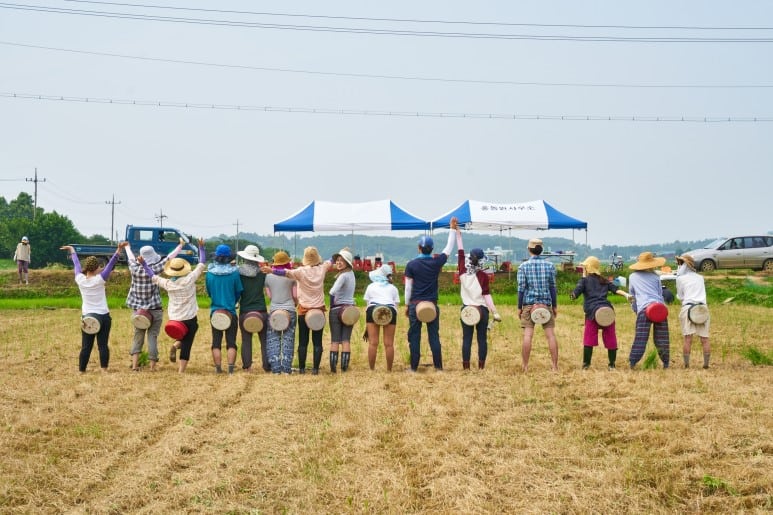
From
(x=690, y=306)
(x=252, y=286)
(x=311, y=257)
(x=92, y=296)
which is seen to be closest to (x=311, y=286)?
(x=311, y=257)

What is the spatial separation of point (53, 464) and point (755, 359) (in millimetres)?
8796

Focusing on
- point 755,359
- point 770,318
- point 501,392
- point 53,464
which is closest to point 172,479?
point 53,464

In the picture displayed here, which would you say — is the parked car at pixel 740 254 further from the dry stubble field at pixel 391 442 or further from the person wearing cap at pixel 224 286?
the person wearing cap at pixel 224 286

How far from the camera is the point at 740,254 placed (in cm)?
2645

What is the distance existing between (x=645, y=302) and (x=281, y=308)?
15.2 ft

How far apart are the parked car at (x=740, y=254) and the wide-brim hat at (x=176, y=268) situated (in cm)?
2156

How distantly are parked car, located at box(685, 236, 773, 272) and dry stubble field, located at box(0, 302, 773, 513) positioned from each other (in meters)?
18.5

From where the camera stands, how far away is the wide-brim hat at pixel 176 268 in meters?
9.66

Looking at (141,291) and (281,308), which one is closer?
(281,308)

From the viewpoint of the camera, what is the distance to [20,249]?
2603cm

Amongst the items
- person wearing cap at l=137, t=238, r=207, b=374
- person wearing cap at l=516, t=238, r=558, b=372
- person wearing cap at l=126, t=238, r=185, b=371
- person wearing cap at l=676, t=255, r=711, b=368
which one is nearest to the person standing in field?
person wearing cap at l=137, t=238, r=207, b=374

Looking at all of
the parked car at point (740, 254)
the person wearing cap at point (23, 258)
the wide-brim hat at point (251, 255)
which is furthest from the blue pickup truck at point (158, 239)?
the wide-brim hat at point (251, 255)

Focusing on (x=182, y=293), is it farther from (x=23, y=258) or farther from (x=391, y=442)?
(x=23, y=258)

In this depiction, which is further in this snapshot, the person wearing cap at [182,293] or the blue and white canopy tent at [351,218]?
the blue and white canopy tent at [351,218]
